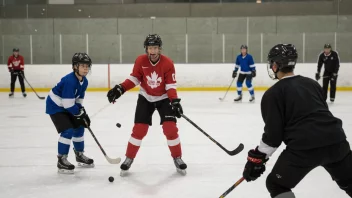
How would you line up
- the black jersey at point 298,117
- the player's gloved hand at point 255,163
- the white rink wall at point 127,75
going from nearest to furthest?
1. the black jersey at point 298,117
2. the player's gloved hand at point 255,163
3. the white rink wall at point 127,75

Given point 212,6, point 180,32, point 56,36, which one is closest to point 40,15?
point 56,36

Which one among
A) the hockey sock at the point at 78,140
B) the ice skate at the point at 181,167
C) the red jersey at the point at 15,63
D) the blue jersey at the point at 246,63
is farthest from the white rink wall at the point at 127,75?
the ice skate at the point at 181,167

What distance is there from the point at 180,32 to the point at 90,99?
449 centimetres

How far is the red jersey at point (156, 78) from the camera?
4062 mm

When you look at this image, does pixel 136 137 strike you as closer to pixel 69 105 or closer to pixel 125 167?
pixel 125 167

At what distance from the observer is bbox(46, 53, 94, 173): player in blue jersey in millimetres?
3922

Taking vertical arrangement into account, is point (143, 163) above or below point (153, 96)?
below

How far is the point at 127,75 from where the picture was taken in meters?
12.9

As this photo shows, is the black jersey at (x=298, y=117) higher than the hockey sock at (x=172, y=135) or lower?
higher

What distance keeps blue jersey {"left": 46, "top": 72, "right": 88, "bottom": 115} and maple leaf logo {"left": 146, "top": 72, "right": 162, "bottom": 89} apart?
561mm

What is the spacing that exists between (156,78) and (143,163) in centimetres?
86

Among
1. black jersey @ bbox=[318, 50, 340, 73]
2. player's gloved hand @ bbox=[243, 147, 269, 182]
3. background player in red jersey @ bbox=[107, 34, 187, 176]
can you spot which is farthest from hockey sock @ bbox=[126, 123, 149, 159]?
black jersey @ bbox=[318, 50, 340, 73]

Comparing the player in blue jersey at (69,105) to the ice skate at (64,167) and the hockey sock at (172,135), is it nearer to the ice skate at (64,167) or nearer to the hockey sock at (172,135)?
the ice skate at (64,167)

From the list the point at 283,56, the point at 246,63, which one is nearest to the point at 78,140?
the point at 283,56
